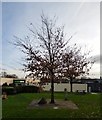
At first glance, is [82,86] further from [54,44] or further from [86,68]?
[54,44]

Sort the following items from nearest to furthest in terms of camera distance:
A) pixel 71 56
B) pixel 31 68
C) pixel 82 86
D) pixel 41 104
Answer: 1. pixel 41 104
2. pixel 31 68
3. pixel 71 56
4. pixel 82 86

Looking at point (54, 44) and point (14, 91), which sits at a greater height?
point (54, 44)

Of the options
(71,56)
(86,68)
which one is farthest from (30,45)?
(86,68)

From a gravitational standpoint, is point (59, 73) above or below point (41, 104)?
above

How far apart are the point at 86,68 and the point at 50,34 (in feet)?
32.3

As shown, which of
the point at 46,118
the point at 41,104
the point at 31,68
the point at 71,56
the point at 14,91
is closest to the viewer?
the point at 46,118

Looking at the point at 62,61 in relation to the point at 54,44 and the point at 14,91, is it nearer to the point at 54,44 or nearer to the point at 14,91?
the point at 54,44

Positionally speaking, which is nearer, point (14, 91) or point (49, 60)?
point (49, 60)

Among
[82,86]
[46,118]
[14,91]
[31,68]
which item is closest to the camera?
[46,118]

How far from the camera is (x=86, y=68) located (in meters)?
34.8

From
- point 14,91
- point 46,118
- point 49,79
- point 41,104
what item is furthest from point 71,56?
point 14,91

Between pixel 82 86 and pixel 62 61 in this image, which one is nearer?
pixel 62 61

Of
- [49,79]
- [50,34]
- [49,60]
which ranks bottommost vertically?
[49,79]

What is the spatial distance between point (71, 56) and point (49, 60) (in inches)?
94.7
